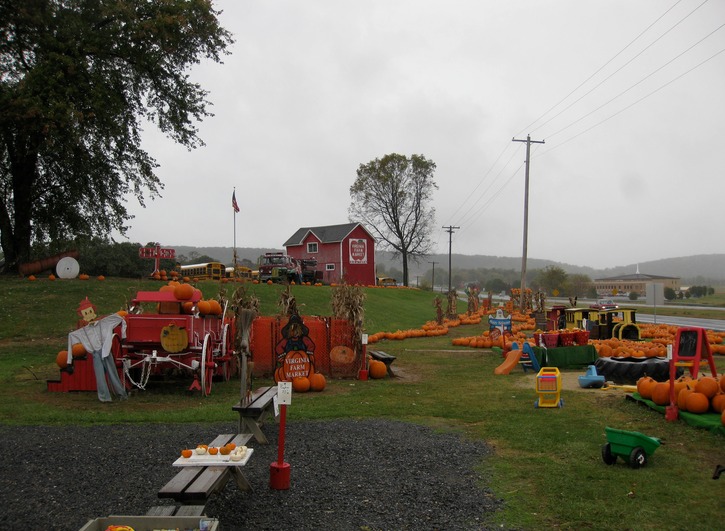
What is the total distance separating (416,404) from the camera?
11.6 meters

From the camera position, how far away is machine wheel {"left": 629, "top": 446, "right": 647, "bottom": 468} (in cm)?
696

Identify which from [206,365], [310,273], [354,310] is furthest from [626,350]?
[310,273]

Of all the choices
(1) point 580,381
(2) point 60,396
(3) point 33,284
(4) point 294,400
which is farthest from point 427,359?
(3) point 33,284

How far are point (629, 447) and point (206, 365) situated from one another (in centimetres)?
848

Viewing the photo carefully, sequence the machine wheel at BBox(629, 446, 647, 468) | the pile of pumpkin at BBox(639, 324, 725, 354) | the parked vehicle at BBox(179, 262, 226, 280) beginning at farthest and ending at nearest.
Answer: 1. the parked vehicle at BBox(179, 262, 226, 280)
2. the pile of pumpkin at BBox(639, 324, 725, 354)
3. the machine wheel at BBox(629, 446, 647, 468)

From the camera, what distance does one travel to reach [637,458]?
7004mm

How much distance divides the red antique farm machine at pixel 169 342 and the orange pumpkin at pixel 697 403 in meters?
8.72

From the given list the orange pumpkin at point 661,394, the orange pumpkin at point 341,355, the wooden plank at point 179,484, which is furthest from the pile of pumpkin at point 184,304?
the orange pumpkin at point 661,394

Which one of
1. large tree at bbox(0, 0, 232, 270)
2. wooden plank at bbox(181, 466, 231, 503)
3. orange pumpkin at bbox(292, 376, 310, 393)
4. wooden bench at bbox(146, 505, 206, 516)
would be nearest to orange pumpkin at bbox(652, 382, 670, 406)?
orange pumpkin at bbox(292, 376, 310, 393)

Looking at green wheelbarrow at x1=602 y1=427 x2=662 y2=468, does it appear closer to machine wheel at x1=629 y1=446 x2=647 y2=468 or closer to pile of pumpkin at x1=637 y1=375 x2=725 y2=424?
machine wheel at x1=629 y1=446 x2=647 y2=468

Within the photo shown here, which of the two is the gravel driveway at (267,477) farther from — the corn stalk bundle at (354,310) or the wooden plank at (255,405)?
the corn stalk bundle at (354,310)

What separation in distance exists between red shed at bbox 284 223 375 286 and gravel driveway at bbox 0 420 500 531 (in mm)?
49947

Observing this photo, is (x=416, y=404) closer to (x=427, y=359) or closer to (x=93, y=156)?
(x=427, y=359)

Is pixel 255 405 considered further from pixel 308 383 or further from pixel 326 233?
pixel 326 233
